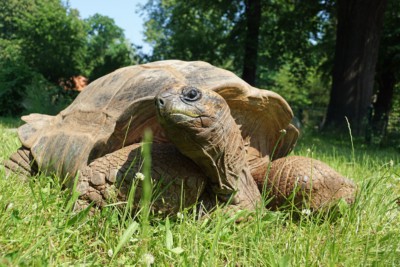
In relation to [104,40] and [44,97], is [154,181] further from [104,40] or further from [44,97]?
[104,40]

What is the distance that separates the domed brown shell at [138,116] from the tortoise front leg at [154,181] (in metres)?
0.17

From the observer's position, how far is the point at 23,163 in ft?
7.59

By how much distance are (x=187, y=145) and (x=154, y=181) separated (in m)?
0.23

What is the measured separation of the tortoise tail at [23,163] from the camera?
2279 mm

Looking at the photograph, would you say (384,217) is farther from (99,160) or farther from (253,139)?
(99,160)

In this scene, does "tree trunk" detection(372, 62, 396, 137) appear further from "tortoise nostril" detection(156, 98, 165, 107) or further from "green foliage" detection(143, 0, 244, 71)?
"tortoise nostril" detection(156, 98, 165, 107)

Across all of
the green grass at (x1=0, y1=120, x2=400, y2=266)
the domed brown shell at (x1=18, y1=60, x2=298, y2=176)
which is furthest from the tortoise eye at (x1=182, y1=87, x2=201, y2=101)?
the green grass at (x1=0, y1=120, x2=400, y2=266)

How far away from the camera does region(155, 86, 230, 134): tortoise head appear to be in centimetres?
129

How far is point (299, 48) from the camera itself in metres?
14.1

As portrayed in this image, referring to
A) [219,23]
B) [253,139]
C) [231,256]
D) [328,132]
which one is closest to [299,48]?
[219,23]

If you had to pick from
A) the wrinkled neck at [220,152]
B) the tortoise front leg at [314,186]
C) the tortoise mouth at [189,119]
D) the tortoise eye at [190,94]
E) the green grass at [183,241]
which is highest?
the tortoise eye at [190,94]

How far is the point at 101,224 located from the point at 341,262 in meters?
0.82

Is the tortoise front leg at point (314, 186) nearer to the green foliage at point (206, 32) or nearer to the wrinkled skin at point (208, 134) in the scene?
the wrinkled skin at point (208, 134)

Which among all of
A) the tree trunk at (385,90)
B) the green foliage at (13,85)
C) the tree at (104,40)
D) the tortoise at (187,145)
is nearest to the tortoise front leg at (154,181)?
the tortoise at (187,145)
